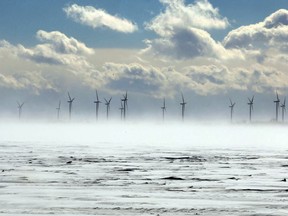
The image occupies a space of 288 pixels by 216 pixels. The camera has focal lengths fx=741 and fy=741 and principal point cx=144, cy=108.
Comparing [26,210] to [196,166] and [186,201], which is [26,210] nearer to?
[186,201]

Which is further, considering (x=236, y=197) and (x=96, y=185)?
(x=96, y=185)

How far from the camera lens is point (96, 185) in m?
31.0

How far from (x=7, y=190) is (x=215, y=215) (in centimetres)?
963

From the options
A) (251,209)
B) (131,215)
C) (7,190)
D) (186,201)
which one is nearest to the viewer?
(131,215)

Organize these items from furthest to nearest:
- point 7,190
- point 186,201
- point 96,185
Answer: point 96,185 → point 7,190 → point 186,201

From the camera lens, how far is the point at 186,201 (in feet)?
83.1

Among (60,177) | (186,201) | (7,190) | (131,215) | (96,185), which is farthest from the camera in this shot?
(60,177)

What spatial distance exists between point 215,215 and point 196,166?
77.6ft

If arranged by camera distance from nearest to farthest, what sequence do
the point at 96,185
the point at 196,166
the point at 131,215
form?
the point at 131,215 < the point at 96,185 < the point at 196,166

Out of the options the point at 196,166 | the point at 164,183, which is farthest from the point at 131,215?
the point at 196,166

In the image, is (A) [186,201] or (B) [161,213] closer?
(B) [161,213]

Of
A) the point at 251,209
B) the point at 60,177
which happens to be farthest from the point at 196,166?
the point at 251,209

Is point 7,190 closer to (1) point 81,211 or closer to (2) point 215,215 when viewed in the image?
(1) point 81,211

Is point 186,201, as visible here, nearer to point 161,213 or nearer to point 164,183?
point 161,213
